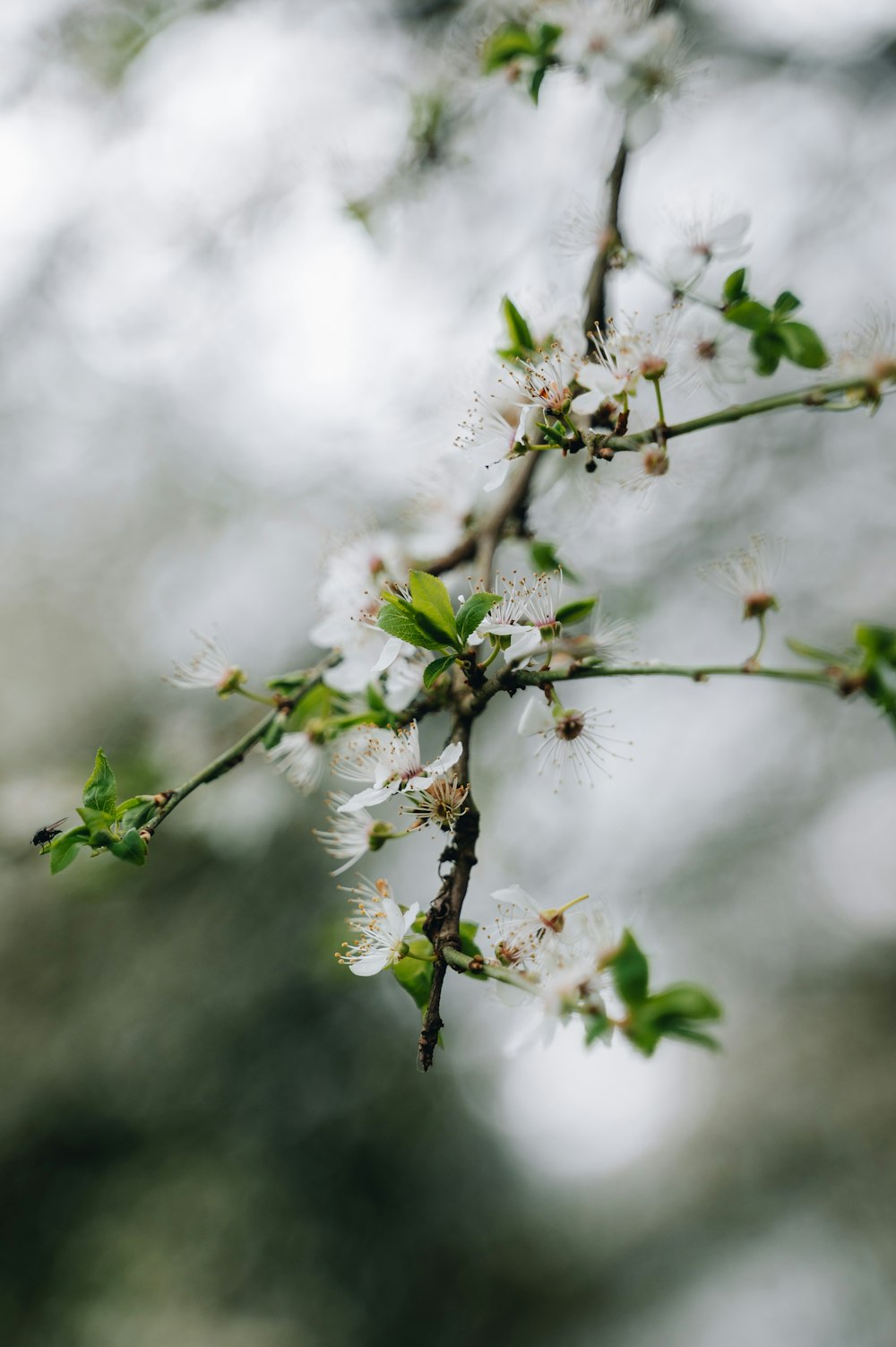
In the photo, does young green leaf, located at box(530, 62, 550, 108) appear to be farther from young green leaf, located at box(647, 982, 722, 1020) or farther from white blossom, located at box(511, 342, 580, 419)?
young green leaf, located at box(647, 982, 722, 1020)

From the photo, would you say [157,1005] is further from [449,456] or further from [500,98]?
[500,98]

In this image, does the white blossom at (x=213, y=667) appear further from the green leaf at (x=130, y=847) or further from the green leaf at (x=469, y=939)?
the green leaf at (x=469, y=939)

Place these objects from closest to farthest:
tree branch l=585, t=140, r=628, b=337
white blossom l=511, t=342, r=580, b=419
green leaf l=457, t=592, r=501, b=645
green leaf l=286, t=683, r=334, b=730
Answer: green leaf l=457, t=592, r=501, b=645, white blossom l=511, t=342, r=580, b=419, green leaf l=286, t=683, r=334, b=730, tree branch l=585, t=140, r=628, b=337

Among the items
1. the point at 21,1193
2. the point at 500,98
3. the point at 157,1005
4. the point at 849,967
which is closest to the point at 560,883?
the point at 849,967

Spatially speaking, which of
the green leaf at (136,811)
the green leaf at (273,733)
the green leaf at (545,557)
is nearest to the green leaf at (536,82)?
the green leaf at (545,557)

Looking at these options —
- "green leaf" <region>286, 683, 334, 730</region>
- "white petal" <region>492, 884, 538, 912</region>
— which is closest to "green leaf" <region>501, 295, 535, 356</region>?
"green leaf" <region>286, 683, 334, 730</region>

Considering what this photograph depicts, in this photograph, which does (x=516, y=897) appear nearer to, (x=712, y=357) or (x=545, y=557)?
(x=545, y=557)
